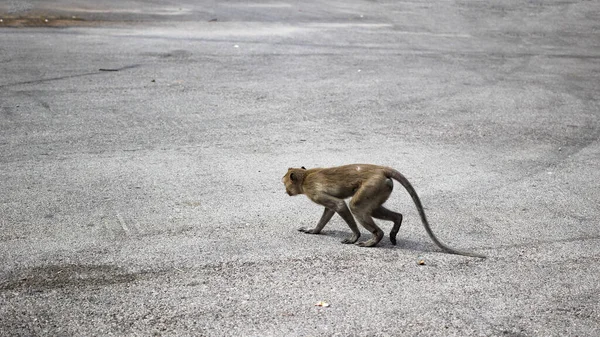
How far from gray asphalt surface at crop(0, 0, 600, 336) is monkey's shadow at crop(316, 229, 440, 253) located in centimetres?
4

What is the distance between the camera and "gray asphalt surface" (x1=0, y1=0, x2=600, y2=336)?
5.41 meters

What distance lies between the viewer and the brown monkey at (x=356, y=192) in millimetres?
6418

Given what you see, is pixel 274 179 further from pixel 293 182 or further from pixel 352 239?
pixel 352 239

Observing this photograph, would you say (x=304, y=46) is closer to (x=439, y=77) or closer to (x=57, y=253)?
(x=439, y=77)

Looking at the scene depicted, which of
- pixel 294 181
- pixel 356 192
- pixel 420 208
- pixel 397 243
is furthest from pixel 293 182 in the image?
pixel 420 208

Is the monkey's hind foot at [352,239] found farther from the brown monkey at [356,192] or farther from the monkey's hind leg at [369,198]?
the monkey's hind leg at [369,198]

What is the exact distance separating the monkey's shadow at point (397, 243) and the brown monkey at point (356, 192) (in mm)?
84

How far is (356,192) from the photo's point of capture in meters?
6.50

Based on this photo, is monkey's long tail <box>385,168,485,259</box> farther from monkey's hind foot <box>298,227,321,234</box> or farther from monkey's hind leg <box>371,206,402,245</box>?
monkey's hind foot <box>298,227,321,234</box>

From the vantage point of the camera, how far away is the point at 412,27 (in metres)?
20.0

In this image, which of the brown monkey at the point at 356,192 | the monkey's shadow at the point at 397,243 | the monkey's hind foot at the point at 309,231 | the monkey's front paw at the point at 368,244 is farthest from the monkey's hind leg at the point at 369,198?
the monkey's hind foot at the point at 309,231

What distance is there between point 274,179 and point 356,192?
6.53 feet

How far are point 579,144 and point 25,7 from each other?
46.5ft

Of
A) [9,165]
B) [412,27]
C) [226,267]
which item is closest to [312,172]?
[226,267]
